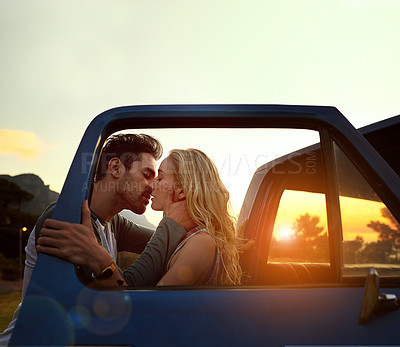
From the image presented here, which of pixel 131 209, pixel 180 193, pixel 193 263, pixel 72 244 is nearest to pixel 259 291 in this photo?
pixel 193 263

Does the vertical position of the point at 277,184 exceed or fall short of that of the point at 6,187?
it falls short

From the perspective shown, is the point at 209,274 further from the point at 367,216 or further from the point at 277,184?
the point at 277,184

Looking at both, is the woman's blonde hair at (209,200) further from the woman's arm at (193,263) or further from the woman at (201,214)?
the woman's arm at (193,263)

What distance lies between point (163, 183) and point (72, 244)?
912 mm

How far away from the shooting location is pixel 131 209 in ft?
8.89

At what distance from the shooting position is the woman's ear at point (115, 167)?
2.46m

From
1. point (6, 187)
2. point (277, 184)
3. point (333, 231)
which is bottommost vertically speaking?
point (333, 231)

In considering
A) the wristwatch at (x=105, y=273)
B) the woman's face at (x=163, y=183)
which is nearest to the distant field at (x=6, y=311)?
the woman's face at (x=163, y=183)

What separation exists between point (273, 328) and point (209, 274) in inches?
23.3

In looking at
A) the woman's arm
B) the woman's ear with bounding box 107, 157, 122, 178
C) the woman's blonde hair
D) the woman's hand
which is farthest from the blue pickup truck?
the woman's ear with bounding box 107, 157, 122, 178

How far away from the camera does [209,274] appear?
1.82 meters

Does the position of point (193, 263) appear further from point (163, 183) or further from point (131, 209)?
point (131, 209)

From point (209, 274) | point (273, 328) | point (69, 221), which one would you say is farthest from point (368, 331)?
point (69, 221)

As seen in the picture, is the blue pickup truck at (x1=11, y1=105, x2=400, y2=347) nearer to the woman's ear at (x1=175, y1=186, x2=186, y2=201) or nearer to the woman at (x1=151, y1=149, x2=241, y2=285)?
the woman at (x1=151, y1=149, x2=241, y2=285)
